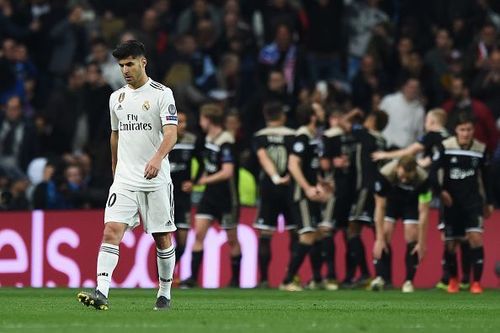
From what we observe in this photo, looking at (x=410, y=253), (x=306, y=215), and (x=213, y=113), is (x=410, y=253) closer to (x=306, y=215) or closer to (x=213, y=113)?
(x=306, y=215)

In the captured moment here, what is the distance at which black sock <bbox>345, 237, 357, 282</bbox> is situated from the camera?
20.0 meters

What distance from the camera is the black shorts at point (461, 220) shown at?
18625 millimetres

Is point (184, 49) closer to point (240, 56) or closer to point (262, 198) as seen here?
point (240, 56)

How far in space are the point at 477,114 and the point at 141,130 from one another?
9.62 metres

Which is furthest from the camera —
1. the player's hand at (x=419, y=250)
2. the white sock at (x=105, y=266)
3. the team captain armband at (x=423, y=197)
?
the team captain armband at (x=423, y=197)

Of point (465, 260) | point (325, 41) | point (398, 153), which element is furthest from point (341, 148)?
point (325, 41)

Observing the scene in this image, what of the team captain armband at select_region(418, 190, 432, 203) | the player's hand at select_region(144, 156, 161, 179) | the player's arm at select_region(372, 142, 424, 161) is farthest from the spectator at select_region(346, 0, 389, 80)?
the player's hand at select_region(144, 156, 161, 179)

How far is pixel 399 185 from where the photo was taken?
18.8m

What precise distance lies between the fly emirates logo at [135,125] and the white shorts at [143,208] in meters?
0.52

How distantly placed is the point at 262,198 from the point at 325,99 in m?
2.55

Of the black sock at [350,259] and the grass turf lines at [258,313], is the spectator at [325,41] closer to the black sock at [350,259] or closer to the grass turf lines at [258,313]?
the black sock at [350,259]

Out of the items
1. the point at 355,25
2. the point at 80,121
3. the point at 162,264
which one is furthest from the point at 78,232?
the point at 162,264

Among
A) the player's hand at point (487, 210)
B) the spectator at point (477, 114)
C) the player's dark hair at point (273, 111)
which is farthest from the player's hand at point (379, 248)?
the spectator at point (477, 114)

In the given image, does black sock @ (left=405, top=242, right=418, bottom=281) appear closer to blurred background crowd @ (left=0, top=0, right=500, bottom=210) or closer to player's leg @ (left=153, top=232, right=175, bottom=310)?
blurred background crowd @ (left=0, top=0, right=500, bottom=210)
